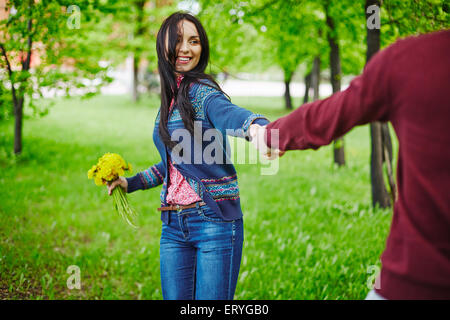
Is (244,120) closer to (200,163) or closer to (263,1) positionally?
(200,163)

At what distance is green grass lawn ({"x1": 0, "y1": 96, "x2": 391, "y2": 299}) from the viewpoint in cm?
402

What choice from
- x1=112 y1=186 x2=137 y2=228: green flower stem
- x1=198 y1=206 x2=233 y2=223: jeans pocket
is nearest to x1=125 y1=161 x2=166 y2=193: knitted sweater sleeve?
x1=112 y1=186 x2=137 y2=228: green flower stem

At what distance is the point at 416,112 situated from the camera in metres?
1.20

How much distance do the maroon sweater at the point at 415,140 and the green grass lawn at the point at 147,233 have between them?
202cm

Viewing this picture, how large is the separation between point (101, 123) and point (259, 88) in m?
35.0

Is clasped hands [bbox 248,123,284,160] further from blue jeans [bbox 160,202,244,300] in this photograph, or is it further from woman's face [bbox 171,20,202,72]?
woman's face [bbox 171,20,202,72]

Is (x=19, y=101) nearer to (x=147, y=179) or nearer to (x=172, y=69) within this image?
(x=147, y=179)

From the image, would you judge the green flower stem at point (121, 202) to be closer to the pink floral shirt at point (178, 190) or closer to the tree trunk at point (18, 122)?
the pink floral shirt at point (178, 190)

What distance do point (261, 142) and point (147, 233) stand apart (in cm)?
395

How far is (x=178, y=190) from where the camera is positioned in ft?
7.56

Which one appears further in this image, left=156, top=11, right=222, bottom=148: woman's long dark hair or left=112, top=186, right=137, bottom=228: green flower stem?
left=112, top=186, right=137, bottom=228: green flower stem

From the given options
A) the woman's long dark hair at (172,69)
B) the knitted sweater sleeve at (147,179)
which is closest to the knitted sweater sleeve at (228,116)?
the woman's long dark hair at (172,69)

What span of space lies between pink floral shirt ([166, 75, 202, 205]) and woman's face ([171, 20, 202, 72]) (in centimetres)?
8
